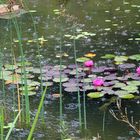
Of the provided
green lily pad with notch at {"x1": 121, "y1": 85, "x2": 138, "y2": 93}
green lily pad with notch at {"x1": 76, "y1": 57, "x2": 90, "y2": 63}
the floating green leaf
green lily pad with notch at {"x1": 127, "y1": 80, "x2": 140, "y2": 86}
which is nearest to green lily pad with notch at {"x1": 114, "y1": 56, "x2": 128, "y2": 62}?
green lily pad with notch at {"x1": 76, "y1": 57, "x2": 90, "y2": 63}

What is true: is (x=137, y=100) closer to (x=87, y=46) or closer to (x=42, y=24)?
(x=87, y=46)

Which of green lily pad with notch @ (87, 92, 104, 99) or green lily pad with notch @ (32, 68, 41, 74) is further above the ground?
green lily pad with notch @ (32, 68, 41, 74)

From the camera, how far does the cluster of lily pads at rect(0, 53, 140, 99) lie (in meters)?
3.74

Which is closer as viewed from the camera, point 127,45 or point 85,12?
point 127,45

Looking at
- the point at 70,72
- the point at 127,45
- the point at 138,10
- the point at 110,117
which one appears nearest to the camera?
the point at 110,117

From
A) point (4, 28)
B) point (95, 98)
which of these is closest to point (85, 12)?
point (4, 28)

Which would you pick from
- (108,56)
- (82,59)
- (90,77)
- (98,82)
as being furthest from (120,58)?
(98,82)

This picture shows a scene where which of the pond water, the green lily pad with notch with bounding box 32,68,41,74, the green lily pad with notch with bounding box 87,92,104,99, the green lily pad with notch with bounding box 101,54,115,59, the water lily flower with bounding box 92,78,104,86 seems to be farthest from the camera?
the green lily pad with notch with bounding box 101,54,115,59

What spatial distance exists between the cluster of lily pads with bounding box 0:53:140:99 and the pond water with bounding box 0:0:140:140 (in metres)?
0.10

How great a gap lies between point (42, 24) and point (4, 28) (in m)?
0.61

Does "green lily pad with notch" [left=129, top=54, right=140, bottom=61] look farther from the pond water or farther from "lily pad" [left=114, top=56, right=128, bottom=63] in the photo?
the pond water

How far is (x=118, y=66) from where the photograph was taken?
4383 millimetres

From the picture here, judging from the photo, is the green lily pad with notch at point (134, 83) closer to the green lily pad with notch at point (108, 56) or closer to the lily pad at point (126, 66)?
the lily pad at point (126, 66)

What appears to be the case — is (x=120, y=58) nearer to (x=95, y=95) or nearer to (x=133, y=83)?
(x=133, y=83)
